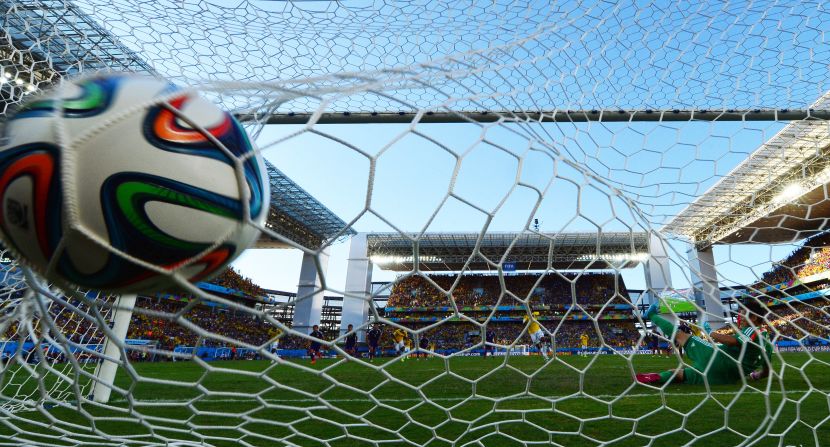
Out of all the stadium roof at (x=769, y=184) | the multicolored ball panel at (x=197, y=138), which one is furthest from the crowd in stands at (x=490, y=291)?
the multicolored ball panel at (x=197, y=138)

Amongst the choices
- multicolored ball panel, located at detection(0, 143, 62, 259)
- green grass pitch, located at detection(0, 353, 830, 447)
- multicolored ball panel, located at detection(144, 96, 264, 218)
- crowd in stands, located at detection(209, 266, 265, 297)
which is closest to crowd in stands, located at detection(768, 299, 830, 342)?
green grass pitch, located at detection(0, 353, 830, 447)

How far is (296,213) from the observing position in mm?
20609

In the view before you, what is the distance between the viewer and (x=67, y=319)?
3793 millimetres

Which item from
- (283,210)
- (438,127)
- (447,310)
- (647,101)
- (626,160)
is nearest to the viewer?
(626,160)

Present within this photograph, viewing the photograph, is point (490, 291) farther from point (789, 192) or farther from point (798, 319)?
point (798, 319)

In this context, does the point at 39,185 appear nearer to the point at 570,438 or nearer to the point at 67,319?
the point at 570,438

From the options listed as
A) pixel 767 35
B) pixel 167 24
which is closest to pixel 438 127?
pixel 167 24

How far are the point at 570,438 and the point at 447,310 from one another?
2462 cm

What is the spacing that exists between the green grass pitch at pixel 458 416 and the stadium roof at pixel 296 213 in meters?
13.2

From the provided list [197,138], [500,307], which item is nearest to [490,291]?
[500,307]

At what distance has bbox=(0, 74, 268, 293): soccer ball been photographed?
3.39ft

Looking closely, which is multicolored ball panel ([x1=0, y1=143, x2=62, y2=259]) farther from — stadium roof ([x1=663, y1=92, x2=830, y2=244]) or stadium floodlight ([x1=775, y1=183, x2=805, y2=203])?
stadium floodlight ([x1=775, y1=183, x2=805, y2=203])

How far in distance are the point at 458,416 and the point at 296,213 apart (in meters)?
18.6

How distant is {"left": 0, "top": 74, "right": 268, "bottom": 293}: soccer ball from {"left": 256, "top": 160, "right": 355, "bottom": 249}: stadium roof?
616 inches
